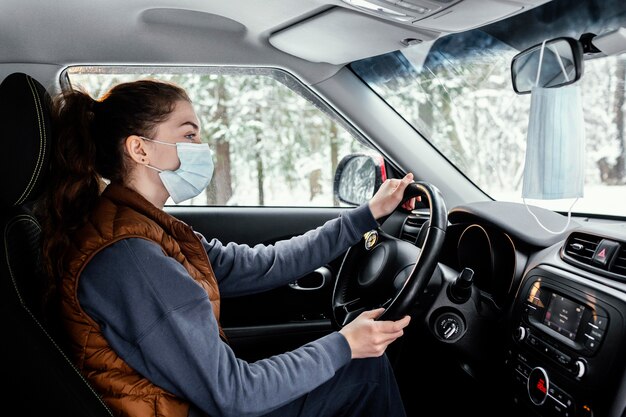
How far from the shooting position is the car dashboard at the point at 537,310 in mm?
1436

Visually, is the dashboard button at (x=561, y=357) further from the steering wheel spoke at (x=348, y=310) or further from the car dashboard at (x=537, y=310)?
the steering wheel spoke at (x=348, y=310)

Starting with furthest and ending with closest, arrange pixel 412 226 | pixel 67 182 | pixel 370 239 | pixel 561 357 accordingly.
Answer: pixel 412 226 < pixel 370 239 < pixel 561 357 < pixel 67 182

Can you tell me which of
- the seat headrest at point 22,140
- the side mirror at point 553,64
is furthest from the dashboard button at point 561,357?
the seat headrest at point 22,140

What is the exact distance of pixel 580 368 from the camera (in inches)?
57.5

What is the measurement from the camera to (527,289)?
5.72 ft

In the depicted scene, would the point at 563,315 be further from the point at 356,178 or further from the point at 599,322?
the point at 356,178

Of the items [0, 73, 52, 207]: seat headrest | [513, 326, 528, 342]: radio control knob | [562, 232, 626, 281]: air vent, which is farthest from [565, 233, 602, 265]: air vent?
[0, 73, 52, 207]: seat headrest

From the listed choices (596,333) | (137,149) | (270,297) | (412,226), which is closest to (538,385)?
(596,333)

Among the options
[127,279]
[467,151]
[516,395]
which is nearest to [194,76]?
[467,151]

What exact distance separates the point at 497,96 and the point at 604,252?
148cm

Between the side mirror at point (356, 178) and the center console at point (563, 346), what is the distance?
1072 mm

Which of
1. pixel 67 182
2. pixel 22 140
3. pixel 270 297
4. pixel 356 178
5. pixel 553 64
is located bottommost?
pixel 270 297

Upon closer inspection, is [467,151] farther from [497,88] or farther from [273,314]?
[273,314]

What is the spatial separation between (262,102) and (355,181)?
32.6 inches
